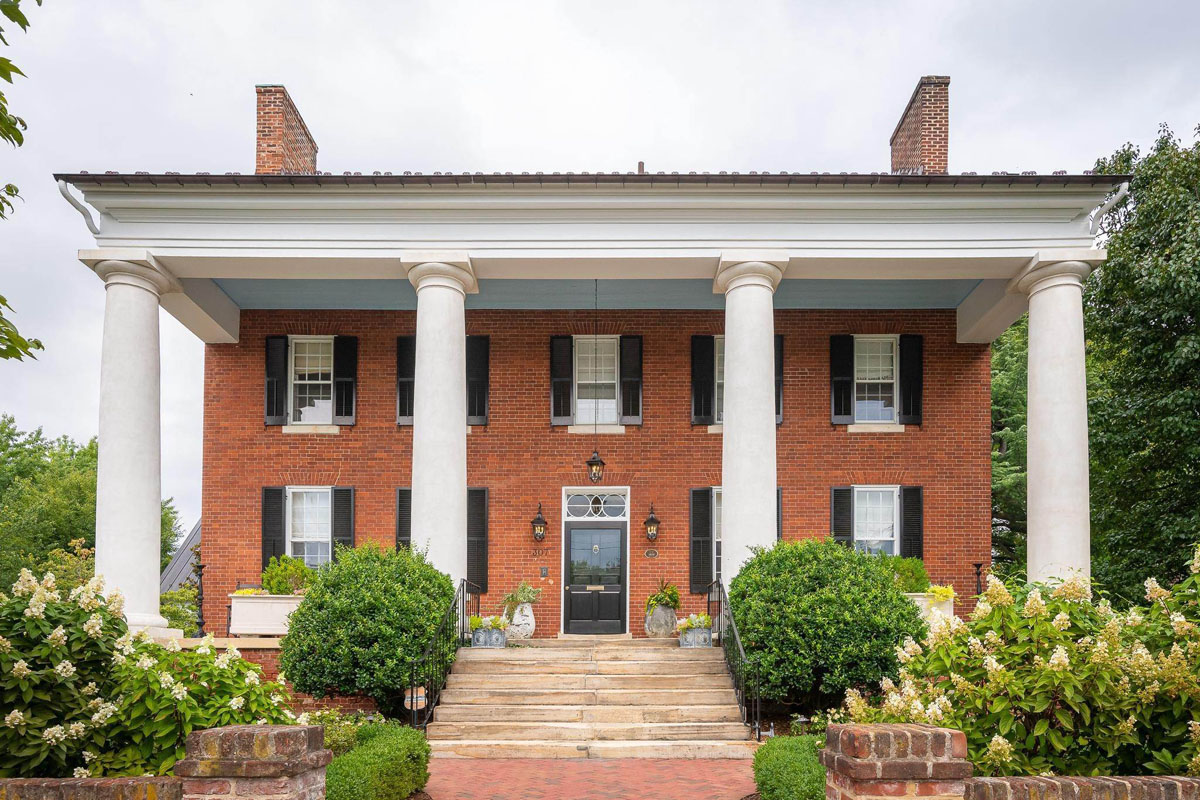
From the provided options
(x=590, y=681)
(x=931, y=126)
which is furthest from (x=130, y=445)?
(x=931, y=126)

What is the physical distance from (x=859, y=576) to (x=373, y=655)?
651 cm

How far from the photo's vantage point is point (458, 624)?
15.2 m

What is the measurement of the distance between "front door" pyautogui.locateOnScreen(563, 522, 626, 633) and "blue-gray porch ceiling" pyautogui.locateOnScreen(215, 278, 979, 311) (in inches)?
176

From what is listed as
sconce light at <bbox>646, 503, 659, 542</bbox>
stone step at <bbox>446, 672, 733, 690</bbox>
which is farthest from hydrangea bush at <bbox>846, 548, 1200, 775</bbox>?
sconce light at <bbox>646, 503, 659, 542</bbox>

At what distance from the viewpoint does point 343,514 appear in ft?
62.1

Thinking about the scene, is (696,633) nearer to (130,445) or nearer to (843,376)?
(843,376)

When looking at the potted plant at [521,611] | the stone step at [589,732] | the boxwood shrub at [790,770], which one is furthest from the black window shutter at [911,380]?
the boxwood shrub at [790,770]

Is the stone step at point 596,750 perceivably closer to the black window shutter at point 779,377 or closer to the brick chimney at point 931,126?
the black window shutter at point 779,377

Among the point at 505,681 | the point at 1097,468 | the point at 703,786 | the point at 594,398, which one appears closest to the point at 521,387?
the point at 594,398

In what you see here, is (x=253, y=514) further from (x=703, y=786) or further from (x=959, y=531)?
(x=959, y=531)

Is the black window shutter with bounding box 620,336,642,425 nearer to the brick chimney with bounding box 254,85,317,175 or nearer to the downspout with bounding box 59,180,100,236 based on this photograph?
the brick chimney with bounding box 254,85,317,175

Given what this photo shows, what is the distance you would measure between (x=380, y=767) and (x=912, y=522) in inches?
516

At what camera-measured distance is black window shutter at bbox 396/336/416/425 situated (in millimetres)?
19109

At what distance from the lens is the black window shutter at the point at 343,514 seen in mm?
18906
